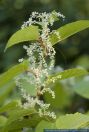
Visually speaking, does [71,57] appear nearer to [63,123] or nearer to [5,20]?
[5,20]

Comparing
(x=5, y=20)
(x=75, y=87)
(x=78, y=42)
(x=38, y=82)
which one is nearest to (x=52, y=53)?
(x=38, y=82)

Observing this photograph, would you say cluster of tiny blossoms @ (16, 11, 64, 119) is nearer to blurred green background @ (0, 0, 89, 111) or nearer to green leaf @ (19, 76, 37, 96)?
green leaf @ (19, 76, 37, 96)

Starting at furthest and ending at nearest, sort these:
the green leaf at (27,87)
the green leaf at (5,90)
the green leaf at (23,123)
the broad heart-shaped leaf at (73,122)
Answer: the green leaf at (5,90) → the green leaf at (27,87) → the green leaf at (23,123) → the broad heart-shaped leaf at (73,122)

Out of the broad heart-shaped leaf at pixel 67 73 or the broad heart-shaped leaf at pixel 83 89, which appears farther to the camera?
the broad heart-shaped leaf at pixel 83 89

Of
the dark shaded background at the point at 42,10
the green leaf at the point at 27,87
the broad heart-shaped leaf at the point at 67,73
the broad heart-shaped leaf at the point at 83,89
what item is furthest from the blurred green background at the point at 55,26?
the broad heart-shaped leaf at the point at 67,73

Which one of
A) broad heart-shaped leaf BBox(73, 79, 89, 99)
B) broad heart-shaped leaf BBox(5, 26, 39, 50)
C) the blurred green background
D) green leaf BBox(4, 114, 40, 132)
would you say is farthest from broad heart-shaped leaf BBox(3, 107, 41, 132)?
the blurred green background

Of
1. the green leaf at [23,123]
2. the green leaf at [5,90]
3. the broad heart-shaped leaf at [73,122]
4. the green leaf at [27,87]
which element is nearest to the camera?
the broad heart-shaped leaf at [73,122]

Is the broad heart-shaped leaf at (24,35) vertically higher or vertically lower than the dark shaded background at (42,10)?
lower

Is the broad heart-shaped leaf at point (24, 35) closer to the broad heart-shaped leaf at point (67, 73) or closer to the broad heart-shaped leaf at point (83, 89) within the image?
the broad heart-shaped leaf at point (67, 73)
